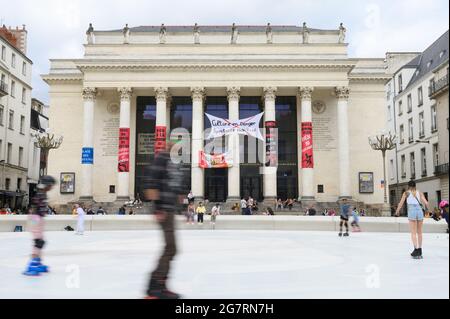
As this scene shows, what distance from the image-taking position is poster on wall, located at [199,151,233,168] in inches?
1378

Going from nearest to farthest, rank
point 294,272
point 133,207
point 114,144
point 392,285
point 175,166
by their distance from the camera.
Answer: point 175,166
point 392,285
point 294,272
point 133,207
point 114,144

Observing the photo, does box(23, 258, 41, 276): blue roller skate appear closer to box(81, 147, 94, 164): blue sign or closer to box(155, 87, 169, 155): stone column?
box(155, 87, 169, 155): stone column

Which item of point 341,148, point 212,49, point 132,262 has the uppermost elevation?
point 212,49

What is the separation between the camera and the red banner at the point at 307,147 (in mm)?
35438

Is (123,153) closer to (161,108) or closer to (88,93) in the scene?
(161,108)

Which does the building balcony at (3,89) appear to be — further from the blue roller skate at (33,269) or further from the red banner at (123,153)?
the blue roller skate at (33,269)

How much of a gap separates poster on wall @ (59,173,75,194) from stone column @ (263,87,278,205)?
59.1 ft

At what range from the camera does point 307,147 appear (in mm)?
35469

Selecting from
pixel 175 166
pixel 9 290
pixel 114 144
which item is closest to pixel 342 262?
pixel 175 166

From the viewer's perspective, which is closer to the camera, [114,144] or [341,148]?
[341,148]

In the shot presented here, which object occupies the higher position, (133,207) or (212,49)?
(212,49)
